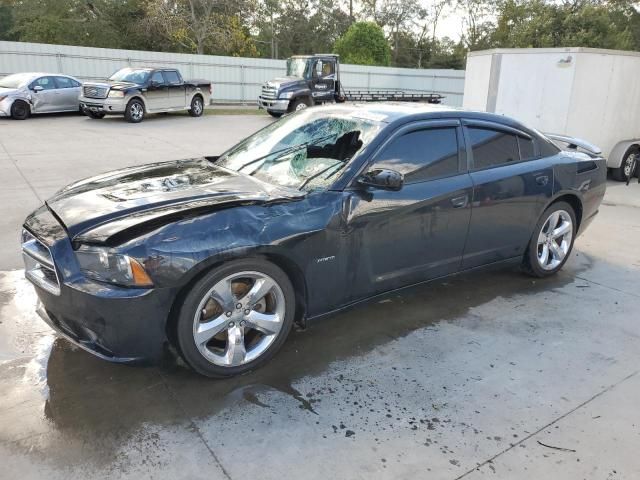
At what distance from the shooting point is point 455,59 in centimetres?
5012

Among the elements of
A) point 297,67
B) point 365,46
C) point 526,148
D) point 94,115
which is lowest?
point 94,115

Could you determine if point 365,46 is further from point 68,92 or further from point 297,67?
point 68,92

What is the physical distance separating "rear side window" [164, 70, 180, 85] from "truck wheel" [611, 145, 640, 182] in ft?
47.3

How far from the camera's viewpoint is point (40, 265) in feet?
10.4

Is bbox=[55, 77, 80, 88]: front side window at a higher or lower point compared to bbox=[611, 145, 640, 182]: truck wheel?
higher

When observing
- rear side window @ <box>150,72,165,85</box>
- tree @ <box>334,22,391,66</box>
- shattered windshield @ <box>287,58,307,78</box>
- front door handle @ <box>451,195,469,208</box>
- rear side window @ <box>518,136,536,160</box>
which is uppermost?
tree @ <box>334,22,391,66</box>

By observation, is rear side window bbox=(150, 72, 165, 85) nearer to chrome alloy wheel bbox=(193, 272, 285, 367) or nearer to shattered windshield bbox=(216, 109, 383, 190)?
shattered windshield bbox=(216, 109, 383, 190)

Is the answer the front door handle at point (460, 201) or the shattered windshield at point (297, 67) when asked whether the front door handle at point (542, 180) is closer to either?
the front door handle at point (460, 201)

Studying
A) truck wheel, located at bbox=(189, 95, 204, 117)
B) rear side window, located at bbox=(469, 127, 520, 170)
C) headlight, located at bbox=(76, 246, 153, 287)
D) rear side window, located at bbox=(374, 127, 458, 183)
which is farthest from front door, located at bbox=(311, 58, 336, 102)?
headlight, located at bbox=(76, 246, 153, 287)

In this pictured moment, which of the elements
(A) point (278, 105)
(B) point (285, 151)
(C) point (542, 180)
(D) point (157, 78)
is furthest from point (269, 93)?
(B) point (285, 151)

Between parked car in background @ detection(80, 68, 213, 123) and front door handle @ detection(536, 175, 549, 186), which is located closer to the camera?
front door handle @ detection(536, 175, 549, 186)

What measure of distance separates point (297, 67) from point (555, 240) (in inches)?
703

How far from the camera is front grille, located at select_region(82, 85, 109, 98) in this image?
16.5 meters

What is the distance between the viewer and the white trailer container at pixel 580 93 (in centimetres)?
991
